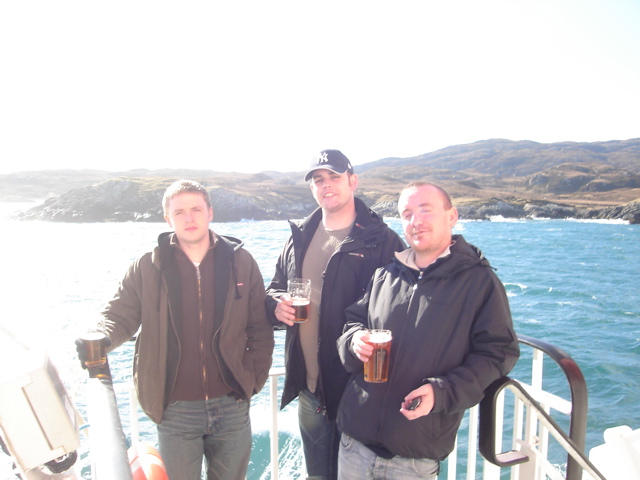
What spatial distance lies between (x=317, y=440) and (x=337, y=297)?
774 mm

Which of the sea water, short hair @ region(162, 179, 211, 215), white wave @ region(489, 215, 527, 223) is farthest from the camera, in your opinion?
white wave @ region(489, 215, 527, 223)

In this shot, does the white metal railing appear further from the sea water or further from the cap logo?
the cap logo

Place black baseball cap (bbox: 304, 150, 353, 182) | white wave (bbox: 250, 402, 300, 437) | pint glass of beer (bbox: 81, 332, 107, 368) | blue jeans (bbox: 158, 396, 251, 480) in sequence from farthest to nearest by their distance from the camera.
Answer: white wave (bbox: 250, 402, 300, 437), black baseball cap (bbox: 304, 150, 353, 182), blue jeans (bbox: 158, 396, 251, 480), pint glass of beer (bbox: 81, 332, 107, 368)

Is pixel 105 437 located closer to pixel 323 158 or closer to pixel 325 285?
pixel 325 285

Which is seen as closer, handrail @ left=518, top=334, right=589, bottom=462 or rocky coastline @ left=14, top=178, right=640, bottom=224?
handrail @ left=518, top=334, right=589, bottom=462

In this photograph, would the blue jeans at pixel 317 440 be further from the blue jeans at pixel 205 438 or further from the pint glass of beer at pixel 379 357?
the pint glass of beer at pixel 379 357

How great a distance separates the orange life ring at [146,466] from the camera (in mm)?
1234

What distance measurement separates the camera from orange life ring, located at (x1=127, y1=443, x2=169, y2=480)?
123 centimetres

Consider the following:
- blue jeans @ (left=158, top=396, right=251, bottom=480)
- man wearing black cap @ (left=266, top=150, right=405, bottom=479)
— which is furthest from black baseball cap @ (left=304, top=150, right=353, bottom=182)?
blue jeans @ (left=158, top=396, right=251, bottom=480)

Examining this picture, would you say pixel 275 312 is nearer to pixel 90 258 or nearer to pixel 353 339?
pixel 353 339

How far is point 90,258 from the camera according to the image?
33438mm

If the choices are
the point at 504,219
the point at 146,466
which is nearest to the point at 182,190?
the point at 146,466

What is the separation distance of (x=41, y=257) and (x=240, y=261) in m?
39.5

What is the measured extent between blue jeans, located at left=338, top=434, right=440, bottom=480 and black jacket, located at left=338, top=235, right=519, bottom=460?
50 millimetres
